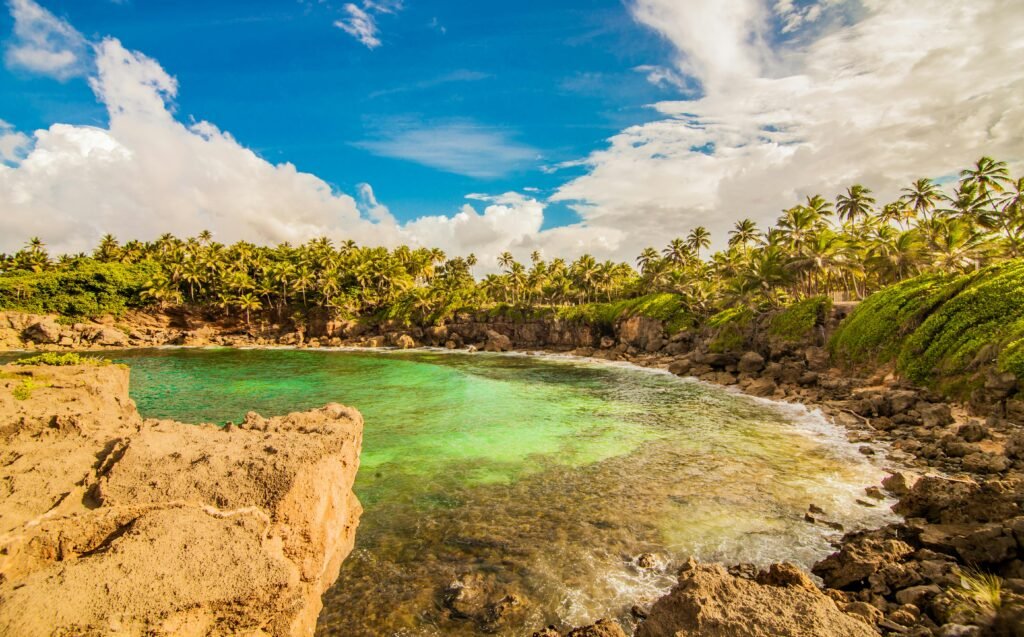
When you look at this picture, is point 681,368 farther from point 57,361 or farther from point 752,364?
point 57,361

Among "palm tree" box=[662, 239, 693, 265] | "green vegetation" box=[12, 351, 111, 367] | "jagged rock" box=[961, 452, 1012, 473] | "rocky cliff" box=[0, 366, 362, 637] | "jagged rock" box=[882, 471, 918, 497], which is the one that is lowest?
"jagged rock" box=[882, 471, 918, 497]

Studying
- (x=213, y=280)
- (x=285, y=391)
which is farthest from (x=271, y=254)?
(x=285, y=391)

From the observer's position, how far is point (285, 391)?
1484 inches

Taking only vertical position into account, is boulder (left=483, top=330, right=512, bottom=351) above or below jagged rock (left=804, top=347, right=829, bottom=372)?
below

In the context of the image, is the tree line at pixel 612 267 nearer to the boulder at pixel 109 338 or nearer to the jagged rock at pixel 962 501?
the boulder at pixel 109 338

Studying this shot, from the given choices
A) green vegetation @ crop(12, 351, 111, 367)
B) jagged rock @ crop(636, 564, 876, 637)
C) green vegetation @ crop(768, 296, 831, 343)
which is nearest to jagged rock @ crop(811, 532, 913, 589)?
jagged rock @ crop(636, 564, 876, 637)

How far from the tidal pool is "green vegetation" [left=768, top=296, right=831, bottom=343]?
14.9 meters

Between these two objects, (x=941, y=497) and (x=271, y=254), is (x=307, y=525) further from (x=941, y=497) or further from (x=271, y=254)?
(x=271, y=254)

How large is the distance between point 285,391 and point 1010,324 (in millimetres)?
49180

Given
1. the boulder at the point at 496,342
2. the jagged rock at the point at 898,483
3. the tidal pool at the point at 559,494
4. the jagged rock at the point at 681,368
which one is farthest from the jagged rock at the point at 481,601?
the boulder at the point at 496,342

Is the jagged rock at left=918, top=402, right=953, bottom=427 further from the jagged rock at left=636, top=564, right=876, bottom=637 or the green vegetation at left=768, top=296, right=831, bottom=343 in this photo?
the jagged rock at left=636, top=564, right=876, bottom=637

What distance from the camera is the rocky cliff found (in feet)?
16.4

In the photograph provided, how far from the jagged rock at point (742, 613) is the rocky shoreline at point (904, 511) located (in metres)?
0.03

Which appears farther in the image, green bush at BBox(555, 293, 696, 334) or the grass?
green bush at BBox(555, 293, 696, 334)
